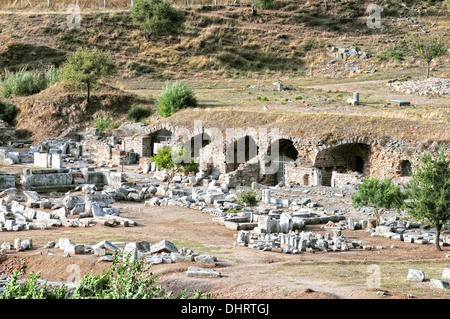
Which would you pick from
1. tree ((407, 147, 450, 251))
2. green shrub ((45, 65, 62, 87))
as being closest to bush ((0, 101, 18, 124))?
green shrub ((45, 65, 62, 87))

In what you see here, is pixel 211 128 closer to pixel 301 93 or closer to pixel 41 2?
pixel 301 93

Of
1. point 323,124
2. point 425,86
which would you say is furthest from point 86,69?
point 425,86

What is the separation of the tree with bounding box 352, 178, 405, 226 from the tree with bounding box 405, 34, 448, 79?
2729 centimetres

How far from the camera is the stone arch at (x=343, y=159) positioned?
3325 cm

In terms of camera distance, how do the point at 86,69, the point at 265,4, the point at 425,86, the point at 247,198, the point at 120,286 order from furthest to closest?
the point at 265,4 → the point at 86,69 → the point at 425,86 → the point at 247,198 → the point at 120,286

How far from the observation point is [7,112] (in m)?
45.3

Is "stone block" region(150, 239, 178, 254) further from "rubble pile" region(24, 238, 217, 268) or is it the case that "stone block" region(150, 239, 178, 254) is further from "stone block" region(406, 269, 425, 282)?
"stone block" region(406, 269, 425, 282)

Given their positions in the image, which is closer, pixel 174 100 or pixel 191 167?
pixel 191 167

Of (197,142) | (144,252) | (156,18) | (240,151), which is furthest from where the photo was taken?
(156,18)

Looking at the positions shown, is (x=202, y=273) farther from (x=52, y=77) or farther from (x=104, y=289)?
(x=52, y=77)

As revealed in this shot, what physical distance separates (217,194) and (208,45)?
3575cm

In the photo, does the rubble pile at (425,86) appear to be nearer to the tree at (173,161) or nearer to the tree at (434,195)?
the tree at (173,161)

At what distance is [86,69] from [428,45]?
22.7 metres

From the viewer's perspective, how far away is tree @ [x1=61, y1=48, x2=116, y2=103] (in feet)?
149
